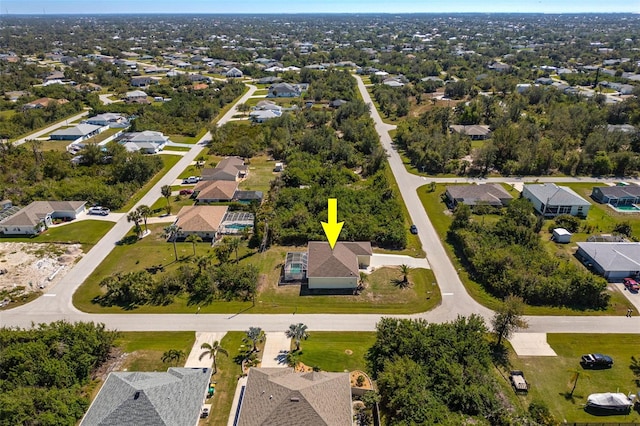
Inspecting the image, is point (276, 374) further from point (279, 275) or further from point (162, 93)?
point (162, 93)

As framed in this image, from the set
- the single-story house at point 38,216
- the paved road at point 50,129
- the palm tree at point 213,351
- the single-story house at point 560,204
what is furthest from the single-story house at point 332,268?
the paved road at point 50,129

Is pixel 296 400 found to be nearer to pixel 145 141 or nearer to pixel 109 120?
pixel 145 141

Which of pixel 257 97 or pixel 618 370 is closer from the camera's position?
pixel 618 370

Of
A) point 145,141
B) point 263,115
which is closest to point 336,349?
point 145,141

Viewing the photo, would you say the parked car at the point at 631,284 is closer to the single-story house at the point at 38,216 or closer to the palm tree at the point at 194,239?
the palm tree at the point at 194,239

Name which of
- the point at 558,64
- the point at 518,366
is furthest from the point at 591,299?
the point at 558,64

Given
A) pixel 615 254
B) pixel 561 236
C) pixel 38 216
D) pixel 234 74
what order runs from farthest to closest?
pixel 234 74, pixel 38 216, pixel 561 236, pixel 615 254
